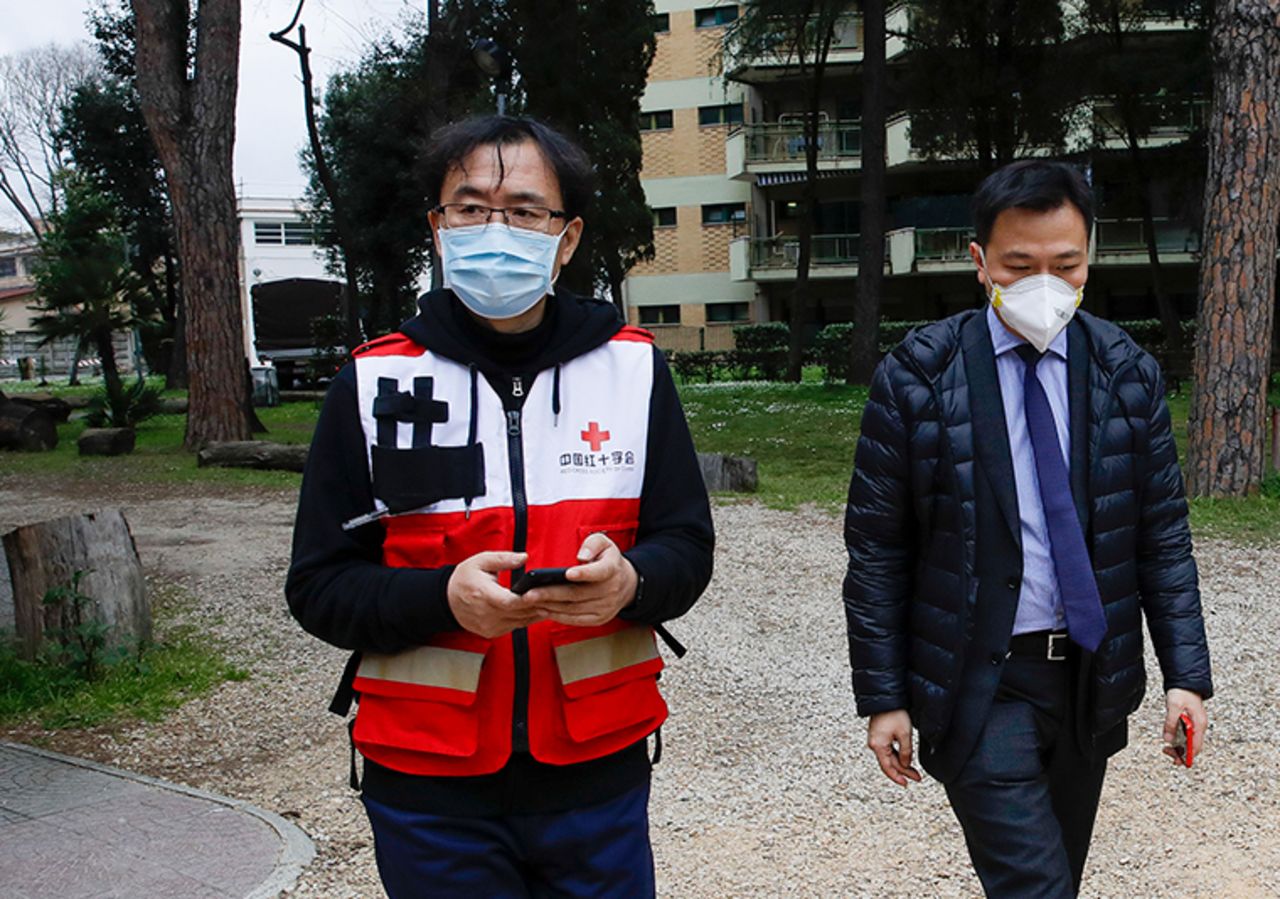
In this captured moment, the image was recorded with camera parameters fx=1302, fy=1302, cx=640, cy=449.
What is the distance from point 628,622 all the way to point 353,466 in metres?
0.50

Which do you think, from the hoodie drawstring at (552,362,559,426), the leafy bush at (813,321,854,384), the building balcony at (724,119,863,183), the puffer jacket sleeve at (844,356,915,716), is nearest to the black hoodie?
the hoodie drawstring at (552,362,559,426)

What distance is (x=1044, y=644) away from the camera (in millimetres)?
2518

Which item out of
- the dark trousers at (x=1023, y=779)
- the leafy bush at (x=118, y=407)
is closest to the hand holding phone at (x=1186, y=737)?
the dark trousers at (x=1023, y=779)

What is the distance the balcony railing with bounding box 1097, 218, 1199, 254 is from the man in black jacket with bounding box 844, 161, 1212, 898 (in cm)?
3698

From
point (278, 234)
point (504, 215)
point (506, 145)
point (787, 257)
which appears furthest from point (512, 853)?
point (278, 234)

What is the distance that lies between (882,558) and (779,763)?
8.22 feet

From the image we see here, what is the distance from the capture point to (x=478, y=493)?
2.00m

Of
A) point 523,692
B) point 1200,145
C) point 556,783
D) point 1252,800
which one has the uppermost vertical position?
point 1200,145

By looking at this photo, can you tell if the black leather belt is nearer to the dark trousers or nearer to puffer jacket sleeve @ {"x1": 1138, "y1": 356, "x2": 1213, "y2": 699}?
the dark trousers

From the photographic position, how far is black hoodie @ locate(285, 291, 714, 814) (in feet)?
6.47

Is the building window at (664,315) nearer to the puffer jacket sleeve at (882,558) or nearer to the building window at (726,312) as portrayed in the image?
the building window at (726,312)

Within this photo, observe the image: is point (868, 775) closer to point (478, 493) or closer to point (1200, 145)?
point (478, 493)

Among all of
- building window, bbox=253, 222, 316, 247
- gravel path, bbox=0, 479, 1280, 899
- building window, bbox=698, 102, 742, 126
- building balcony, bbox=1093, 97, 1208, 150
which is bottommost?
gravel path, bbox=0, 479, 1280, 899

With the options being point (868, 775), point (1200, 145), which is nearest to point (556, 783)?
point (868, 775)
